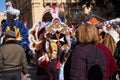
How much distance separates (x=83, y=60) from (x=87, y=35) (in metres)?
0.31

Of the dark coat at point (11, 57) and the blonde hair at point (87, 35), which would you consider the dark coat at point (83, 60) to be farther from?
the dark coat at point (11, 57)

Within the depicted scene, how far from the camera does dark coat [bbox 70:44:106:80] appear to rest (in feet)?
16.3

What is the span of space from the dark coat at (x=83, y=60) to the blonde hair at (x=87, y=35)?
6 centimetres

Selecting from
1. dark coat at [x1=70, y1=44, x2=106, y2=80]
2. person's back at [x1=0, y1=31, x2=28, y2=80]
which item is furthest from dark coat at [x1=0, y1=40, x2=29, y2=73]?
dark coat at [x1=70, y1=44, x2=106, y2=80]

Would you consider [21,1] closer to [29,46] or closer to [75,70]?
[29,46]

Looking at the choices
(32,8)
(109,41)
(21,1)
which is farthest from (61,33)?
(21,1)

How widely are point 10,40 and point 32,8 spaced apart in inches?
1844

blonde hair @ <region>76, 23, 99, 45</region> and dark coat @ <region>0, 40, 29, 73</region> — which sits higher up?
blonde hair @ <region>76, 23, 99, 45</region>

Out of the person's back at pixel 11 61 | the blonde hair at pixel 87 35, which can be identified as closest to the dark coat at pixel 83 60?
the blonde hair at pixel 87 35

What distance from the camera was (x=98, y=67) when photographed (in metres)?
5.06

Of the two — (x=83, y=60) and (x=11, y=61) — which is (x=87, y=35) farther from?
(x=11, y=61)

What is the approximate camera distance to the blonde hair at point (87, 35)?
5.06m

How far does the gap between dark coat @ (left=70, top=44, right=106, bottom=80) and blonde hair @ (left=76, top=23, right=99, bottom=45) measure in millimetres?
60

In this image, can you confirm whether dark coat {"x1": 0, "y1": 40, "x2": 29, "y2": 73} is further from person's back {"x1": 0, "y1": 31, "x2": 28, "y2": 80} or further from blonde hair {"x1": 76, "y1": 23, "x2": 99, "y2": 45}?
blonde hair {"x1": 76, "y1": 23, "x2": 99, "y2": 45}
